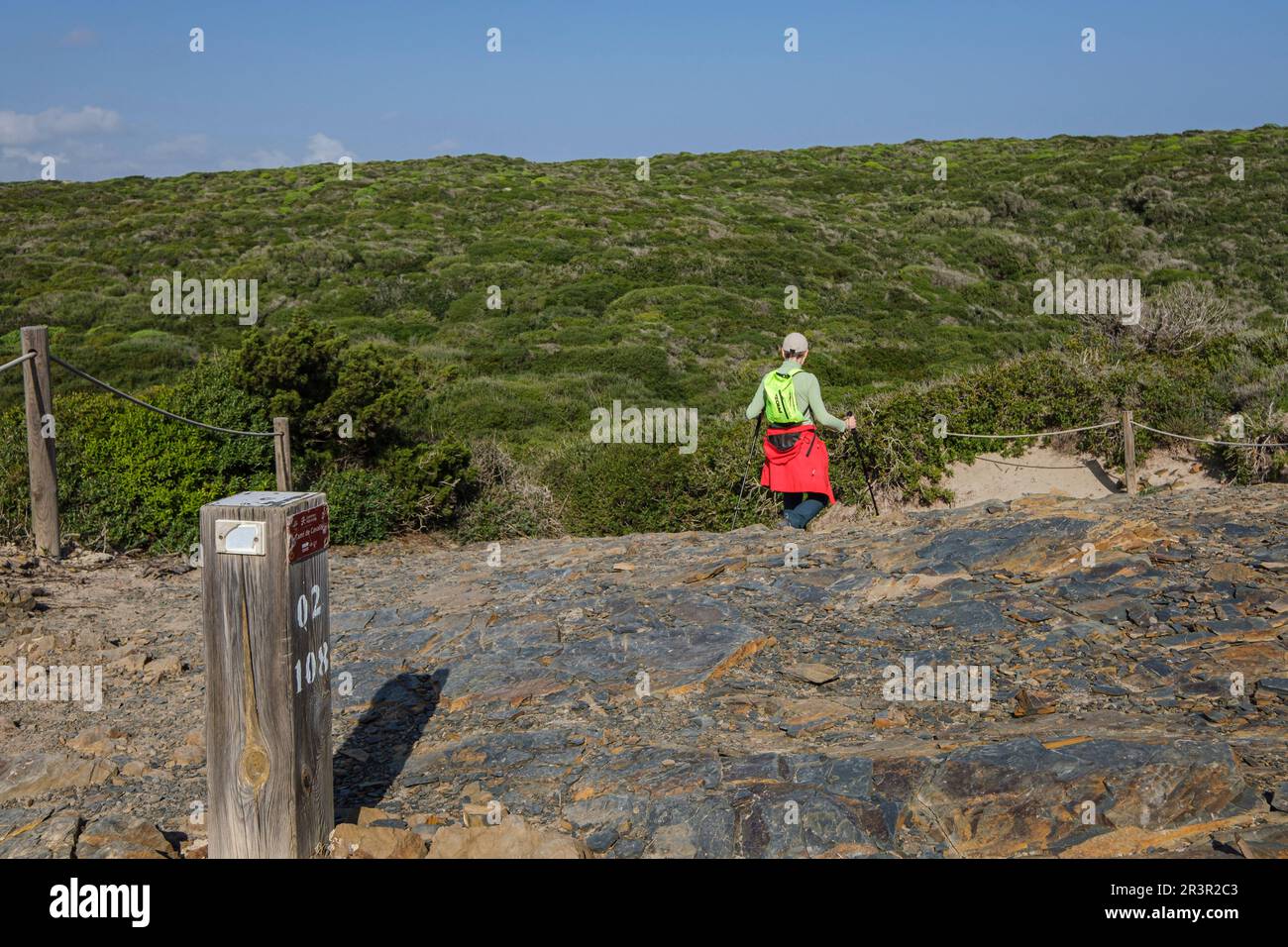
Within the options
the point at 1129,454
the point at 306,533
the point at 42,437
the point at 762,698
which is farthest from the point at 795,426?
the point at 42,437

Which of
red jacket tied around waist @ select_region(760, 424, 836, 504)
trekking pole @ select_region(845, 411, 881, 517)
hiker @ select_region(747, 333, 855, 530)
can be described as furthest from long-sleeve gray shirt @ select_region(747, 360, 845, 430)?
trekking pole @ select_region(845, 411, 881, 517)

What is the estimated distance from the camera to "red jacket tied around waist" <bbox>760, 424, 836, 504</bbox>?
26.6 feet

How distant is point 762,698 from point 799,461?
117 inches

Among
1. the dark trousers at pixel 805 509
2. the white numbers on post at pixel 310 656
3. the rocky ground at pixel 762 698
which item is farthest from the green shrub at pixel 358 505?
the white numbers on post at pixel 310 656

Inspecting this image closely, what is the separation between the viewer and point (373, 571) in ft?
31.2

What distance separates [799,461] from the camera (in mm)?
8133

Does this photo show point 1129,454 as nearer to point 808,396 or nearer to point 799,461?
point 799,461

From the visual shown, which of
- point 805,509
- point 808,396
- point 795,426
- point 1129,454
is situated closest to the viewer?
point 808,396

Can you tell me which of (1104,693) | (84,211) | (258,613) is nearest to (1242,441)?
(1104,693)

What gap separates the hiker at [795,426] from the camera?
788cm

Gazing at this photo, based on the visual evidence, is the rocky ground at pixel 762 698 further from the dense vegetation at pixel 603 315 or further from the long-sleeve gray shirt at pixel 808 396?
the dense vegetation at pixel 603 315

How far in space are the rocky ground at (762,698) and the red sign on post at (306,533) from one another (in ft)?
3.37

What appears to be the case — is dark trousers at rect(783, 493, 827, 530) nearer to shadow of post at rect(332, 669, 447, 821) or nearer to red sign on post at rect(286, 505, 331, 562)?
shadow of post at rect(332, 669, 447, 821)

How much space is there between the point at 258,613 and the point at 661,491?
959 cm
